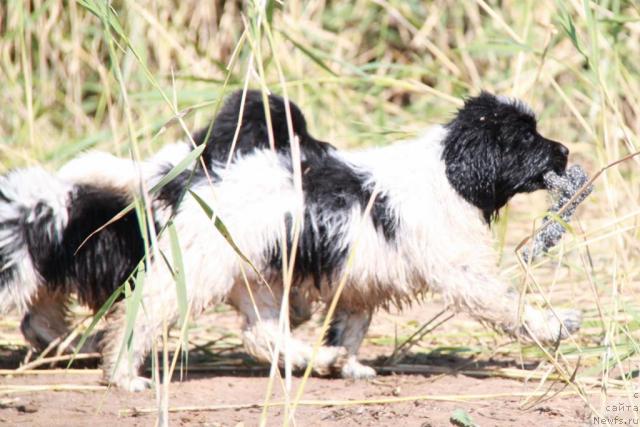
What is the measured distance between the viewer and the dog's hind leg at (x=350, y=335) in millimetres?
4559

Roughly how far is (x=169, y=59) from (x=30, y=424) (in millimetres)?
4457

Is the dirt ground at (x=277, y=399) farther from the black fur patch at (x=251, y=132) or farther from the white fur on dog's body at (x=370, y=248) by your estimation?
the black fur patch at (x=251, y=132)

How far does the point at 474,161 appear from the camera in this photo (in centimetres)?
439

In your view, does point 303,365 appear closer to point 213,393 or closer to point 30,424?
point 213,393

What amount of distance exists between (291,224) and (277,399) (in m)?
0.65

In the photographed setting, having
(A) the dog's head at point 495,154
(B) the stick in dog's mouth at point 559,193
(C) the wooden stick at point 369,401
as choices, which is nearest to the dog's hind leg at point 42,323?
(C) the wooden stick at point 369,401

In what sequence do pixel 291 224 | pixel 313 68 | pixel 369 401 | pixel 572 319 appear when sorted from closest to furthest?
pixel 369 401 < pixel 291 224 < pixel 572 319 < pixel 313 68

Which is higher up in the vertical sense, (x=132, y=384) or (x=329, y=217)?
(x=329, y=217)

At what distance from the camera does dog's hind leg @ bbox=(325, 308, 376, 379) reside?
4559 mm

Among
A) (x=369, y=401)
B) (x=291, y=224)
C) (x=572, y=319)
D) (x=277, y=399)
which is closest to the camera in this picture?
(x=369, y=401)

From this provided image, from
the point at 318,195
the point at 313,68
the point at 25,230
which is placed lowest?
the point at 25,230

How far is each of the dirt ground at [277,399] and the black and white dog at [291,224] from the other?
0.19 m

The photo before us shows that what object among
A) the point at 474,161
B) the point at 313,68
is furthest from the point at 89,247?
the point at 313,68

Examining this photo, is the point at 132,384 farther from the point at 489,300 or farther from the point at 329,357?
the point at 489,300
